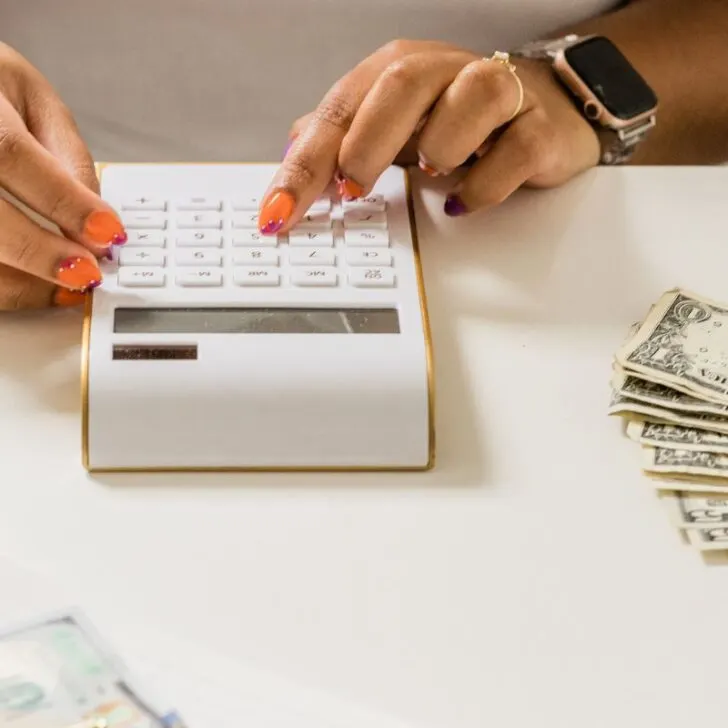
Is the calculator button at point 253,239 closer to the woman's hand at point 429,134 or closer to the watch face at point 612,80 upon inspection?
the woman's hand at point 429,134

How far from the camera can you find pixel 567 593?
1.49ft

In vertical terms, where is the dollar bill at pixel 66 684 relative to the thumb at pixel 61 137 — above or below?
below

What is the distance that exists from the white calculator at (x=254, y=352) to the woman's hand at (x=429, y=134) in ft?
0.15

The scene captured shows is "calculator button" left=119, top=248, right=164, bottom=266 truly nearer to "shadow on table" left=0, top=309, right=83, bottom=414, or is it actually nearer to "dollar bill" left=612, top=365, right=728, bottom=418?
"shadow on table" left=0, top=309, right=83, bottom=414

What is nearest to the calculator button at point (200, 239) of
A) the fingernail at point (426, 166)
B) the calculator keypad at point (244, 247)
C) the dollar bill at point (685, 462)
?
the calculator keypad at point (244, 247)

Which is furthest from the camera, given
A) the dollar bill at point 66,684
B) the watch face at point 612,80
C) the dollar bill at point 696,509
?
the watch face at point 612,80

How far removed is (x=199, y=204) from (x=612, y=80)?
0.32 meters

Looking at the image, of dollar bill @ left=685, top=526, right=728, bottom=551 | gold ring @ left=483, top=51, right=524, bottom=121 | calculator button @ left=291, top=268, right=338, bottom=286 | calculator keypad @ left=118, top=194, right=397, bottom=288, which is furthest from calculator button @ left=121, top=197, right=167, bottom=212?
dollar bill @ left=685, top=526, right=728, bottom=551

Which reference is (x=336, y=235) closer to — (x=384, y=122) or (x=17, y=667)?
(x=384, y=122)

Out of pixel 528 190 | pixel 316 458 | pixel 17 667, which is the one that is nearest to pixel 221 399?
pixel 316 458

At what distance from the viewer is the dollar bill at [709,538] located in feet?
1.56

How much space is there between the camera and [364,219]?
2.05ft

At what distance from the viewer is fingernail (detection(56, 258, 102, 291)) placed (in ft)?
1.82

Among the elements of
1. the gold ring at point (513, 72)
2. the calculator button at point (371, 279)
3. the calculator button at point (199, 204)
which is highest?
the gold ring at point (513, 72)
